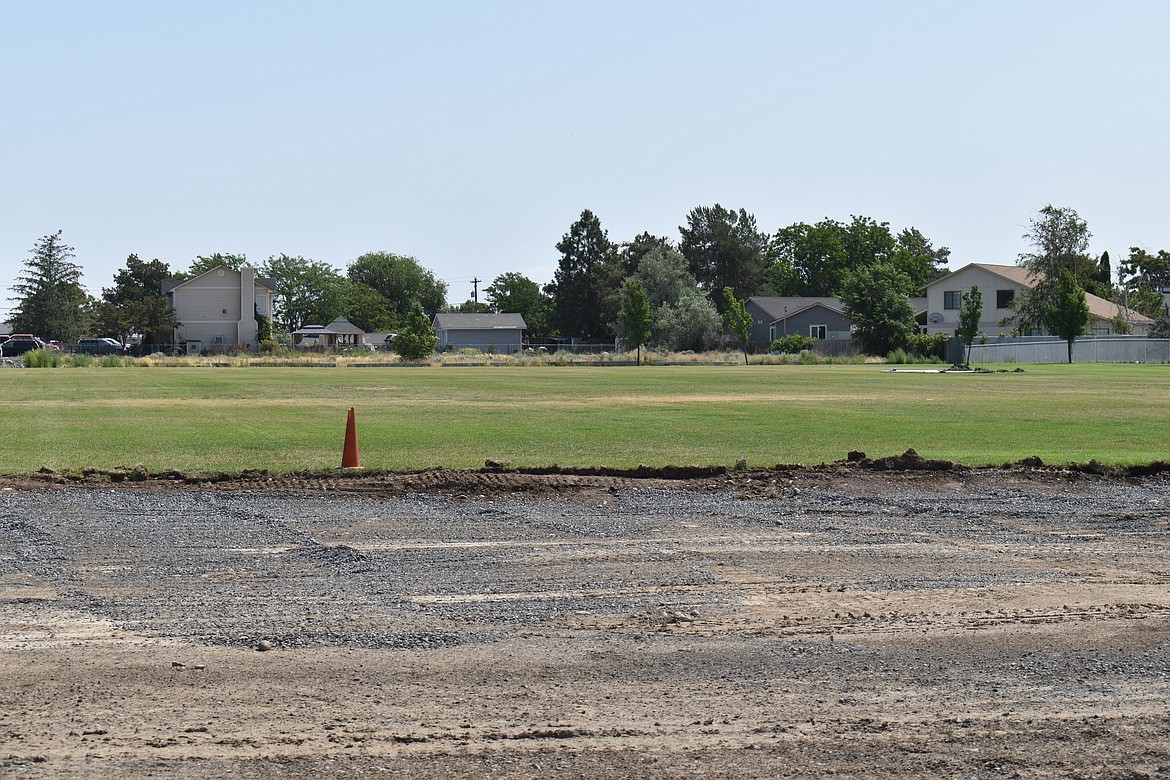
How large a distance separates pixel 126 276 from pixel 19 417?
129 m

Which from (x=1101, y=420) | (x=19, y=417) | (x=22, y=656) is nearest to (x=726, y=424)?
(x=1101, y=420)

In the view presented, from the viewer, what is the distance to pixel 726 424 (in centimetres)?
2217

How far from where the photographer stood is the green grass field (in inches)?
638

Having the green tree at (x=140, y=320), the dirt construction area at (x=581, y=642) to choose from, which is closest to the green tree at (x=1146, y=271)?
the green tree at (x=140, y=320)

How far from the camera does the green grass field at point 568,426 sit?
53.2ft

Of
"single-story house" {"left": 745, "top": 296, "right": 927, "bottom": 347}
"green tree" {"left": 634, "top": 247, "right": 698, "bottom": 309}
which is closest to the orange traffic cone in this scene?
"single-story house" {"left": 745, "top": 296, "right": 927, "bottom": 347}

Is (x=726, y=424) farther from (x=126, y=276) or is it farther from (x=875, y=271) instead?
(x=126, y=276)

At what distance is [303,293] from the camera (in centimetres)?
15775

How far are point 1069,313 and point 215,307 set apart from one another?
7348 centimetres

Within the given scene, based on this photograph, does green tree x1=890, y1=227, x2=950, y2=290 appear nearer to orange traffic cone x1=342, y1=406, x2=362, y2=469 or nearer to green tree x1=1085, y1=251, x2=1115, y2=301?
green tree x1=1085, y1=251, x2=1115, y2=301

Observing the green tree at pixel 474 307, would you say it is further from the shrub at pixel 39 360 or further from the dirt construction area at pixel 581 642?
the dirt construction area at pixel 581 642

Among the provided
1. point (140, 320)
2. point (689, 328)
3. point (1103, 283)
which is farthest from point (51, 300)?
point (1103, 283)

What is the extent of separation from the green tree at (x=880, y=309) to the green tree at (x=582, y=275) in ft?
137

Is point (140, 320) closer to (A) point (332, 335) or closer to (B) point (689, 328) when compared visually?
(A) point (332, 335)
